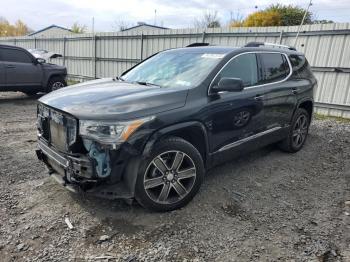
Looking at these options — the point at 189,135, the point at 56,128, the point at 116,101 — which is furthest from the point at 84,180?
the point at 189,135

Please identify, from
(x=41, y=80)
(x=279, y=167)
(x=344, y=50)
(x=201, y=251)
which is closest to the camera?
(x=201, y=251)

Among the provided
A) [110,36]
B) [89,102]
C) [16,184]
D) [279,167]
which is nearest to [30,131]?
[16,184]

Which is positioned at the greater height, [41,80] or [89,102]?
[89,102]

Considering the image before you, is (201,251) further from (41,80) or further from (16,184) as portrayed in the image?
(41,80)

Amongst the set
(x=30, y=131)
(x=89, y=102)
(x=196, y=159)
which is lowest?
(x=30, y=131)

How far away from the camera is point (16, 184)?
13.3 ft

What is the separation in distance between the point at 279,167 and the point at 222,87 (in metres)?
2.01

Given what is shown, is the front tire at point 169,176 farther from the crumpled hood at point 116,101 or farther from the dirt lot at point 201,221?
the crumpled hood at point 116,101

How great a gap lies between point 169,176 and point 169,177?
12mm

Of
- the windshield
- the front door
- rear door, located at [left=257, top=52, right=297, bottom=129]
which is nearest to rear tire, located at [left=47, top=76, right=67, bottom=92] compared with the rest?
the windshield

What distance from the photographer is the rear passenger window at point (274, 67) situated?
4661mm

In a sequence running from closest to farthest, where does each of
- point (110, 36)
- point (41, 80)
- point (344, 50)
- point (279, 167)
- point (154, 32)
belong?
point (279, 167) < point (344, 50) < point (41, 80) < point (154, 32) < point (110, 36)

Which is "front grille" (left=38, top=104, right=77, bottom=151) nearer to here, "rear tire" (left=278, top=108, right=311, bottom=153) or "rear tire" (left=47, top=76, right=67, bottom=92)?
"rear tire" (left=278, top=108, right=311, bottom=153)

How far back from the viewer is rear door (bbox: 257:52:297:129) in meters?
4.57
